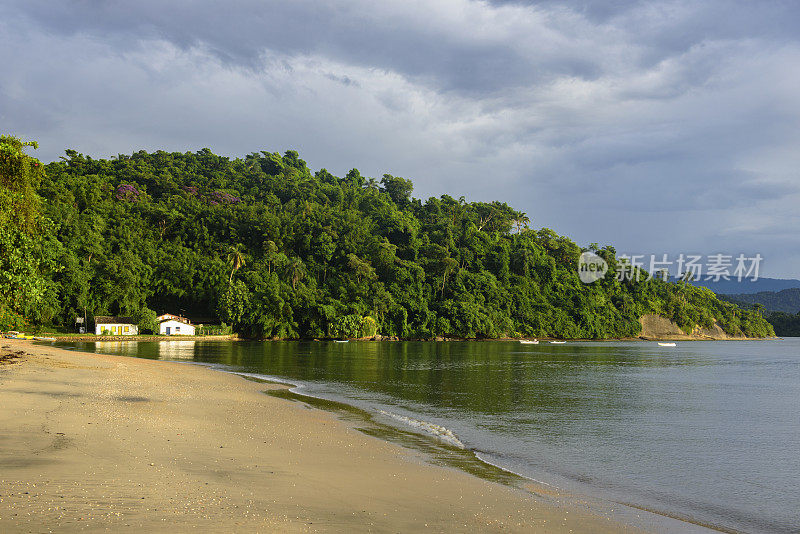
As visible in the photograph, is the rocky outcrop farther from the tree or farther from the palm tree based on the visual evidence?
the palm tree

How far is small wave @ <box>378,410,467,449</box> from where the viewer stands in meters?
15.3

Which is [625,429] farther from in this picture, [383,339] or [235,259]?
[235,259]

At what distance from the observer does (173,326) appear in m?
88.6

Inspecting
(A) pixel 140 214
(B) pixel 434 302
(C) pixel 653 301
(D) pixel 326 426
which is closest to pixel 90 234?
(A) pixel 140 214

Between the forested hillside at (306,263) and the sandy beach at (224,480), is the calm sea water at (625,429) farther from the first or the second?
the forested hillside at (306,263)

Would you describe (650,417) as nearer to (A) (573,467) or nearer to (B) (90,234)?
(A) (573,467)

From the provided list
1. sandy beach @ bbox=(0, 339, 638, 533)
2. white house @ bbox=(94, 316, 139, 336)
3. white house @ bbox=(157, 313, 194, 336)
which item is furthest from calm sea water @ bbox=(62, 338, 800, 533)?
white house @ bbox=(157, 313, 194, 336)

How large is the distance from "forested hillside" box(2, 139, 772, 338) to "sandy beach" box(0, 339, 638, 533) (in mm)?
62926

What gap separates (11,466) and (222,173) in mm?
163745

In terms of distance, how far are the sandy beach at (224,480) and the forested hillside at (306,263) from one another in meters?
62.9

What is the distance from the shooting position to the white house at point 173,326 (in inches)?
3445

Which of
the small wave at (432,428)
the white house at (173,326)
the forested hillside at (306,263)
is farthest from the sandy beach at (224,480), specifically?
the white house at (173,326)

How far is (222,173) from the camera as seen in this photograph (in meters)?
161

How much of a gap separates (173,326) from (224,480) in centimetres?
8774
